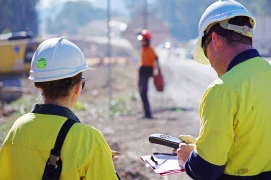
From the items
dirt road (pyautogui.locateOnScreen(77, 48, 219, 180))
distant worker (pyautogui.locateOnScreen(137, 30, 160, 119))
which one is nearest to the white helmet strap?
dirt road (pyautogui.locateOnScreen(77, 48, 219, 180))

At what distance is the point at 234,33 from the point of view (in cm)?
276

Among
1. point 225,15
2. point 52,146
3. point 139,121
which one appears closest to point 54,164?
point 52,146

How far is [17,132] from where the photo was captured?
283 centimetres

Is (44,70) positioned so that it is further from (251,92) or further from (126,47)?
(126,47)

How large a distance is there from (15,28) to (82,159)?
50420 millimetres

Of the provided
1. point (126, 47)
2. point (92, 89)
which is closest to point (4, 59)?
point (92, 89)

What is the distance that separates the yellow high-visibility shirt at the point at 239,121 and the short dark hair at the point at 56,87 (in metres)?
0.75

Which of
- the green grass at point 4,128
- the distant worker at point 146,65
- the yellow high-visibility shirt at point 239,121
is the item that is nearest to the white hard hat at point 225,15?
the yellow high-visibility shirt at point 239,121

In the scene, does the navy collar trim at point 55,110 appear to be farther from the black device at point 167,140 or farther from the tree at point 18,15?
the tree at point 18,15

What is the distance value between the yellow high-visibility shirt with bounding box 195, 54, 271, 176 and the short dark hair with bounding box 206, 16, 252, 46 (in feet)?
0.38

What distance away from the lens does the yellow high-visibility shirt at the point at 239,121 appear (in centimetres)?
262

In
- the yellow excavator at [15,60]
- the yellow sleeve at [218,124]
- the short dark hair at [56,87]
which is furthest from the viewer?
the yellow excavator at [15,60]

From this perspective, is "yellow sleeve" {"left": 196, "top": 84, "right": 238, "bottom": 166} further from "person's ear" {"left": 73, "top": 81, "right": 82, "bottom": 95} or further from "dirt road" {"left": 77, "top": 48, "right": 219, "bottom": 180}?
"dirt road" {"left": 77, "top": 48, "right": 219, "bottom": 180}

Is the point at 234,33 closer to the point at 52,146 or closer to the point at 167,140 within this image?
the point at 167,140
